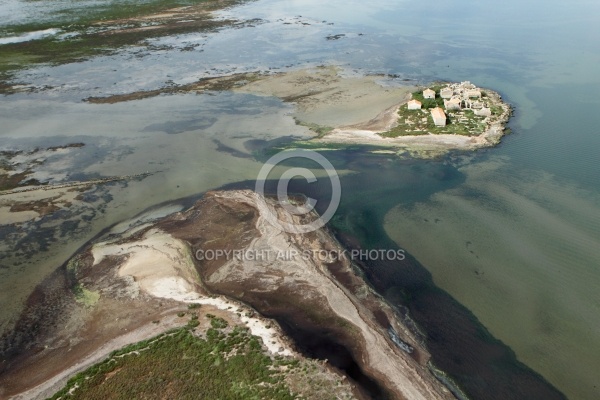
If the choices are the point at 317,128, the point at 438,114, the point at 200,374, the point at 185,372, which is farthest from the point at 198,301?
the point at 438,114

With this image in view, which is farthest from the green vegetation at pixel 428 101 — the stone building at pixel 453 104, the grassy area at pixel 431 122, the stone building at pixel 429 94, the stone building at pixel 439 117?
the stone building at pixel 439 117

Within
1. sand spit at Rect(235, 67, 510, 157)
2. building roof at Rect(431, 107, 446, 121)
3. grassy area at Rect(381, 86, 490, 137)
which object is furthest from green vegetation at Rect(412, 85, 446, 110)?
building roof at Rect(431, 107, 446, 121)

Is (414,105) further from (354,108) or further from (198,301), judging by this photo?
(198,301)

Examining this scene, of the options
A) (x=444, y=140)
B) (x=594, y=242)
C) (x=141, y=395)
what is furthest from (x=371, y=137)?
(x=141, y=395)

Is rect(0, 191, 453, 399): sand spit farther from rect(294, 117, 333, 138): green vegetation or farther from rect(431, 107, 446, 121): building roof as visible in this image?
rect(431, 107, 446, 121): building roof

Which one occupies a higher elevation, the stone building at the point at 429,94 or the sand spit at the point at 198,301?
the stone building at the point at 429,94

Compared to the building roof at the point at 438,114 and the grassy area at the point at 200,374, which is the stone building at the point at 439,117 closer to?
the building roof at the point at 438,114
